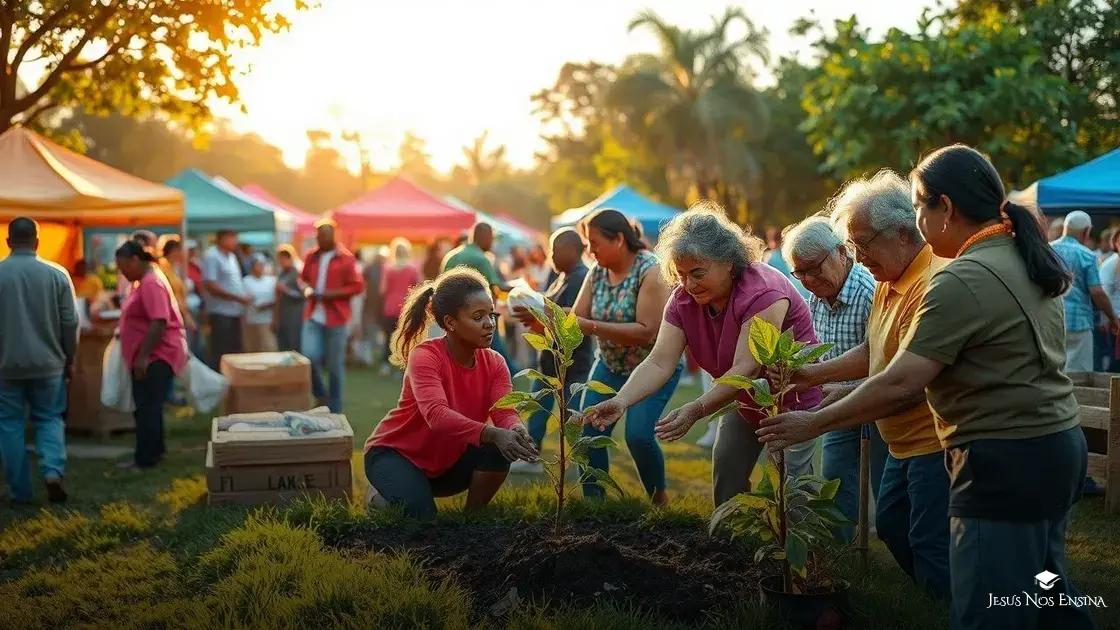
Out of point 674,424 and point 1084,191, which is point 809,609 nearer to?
point 674,424

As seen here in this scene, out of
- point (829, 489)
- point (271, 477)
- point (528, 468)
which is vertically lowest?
point (528, 468)

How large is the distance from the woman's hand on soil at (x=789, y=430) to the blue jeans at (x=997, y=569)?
519mm

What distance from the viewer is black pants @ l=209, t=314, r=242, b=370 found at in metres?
14.2

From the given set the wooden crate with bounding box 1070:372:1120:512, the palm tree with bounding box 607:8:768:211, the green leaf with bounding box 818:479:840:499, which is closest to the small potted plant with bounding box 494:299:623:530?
the green leaf with bounding box 818:479:840:499

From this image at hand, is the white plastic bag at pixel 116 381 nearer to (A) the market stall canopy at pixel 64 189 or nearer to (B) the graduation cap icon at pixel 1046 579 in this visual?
(A) the market stall canopy at pixel 64 189

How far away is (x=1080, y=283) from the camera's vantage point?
395 inches

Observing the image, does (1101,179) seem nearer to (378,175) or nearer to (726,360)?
(726,360)

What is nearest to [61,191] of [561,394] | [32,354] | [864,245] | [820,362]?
[32,354]

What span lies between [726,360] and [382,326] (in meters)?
13.4

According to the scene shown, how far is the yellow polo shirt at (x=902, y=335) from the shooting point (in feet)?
13.3

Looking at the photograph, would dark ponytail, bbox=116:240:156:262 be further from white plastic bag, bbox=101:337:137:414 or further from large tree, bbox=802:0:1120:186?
large tree, bbox=802:0:1120:186

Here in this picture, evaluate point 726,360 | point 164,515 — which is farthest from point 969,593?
point 164,515

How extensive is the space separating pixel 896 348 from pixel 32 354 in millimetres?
6032

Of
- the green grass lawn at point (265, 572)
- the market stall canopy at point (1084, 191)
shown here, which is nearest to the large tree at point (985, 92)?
the market stall canopy at point (1084, 191)
